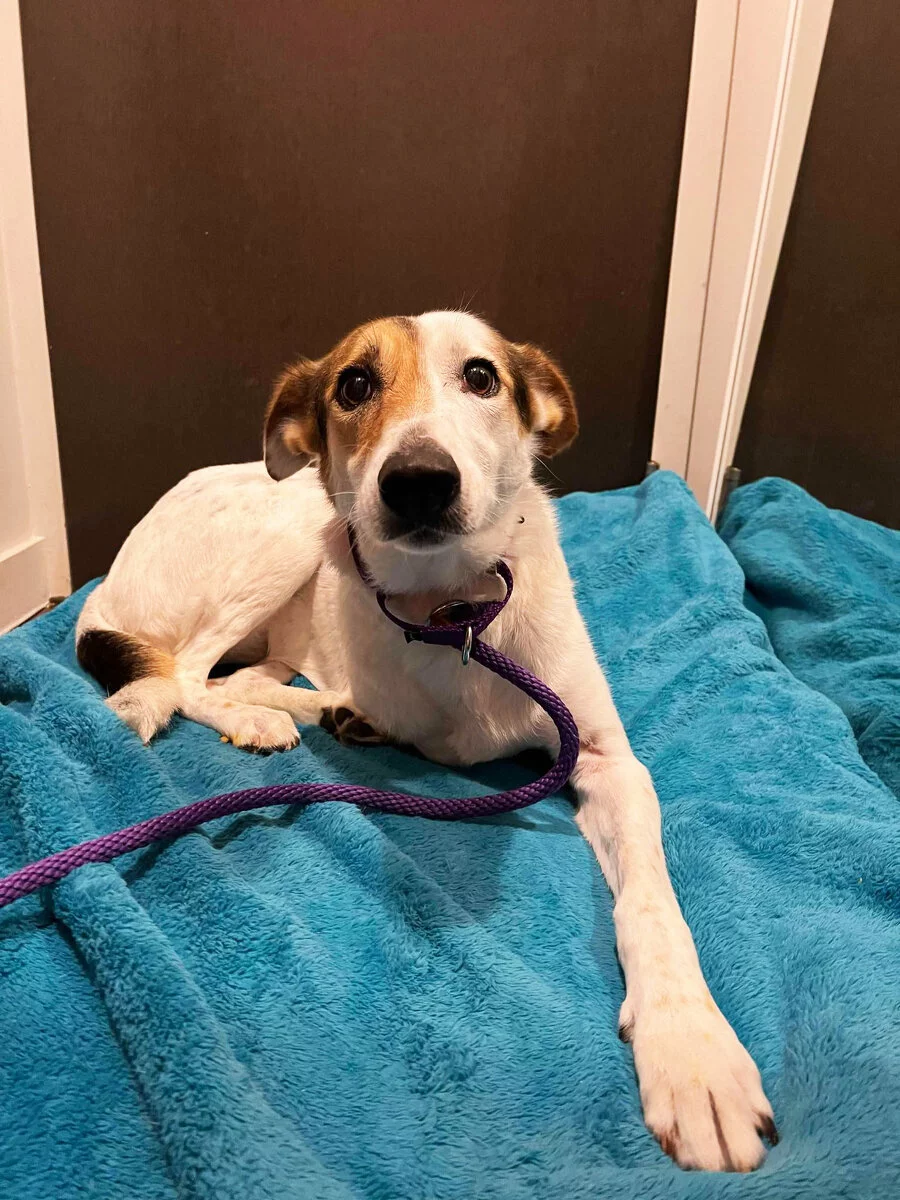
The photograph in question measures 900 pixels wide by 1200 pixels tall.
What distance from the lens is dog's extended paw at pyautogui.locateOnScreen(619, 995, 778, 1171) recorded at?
0.79 metres

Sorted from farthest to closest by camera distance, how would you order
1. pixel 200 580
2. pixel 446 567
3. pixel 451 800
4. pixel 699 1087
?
pixel 200 580
pixel 446 567
pixel 451 800
pixel 699 1087

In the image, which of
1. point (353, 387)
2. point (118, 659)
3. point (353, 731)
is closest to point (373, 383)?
point (353, 387)

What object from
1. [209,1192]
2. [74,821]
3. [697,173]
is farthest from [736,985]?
[697,173]

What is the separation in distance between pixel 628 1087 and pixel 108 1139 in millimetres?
578

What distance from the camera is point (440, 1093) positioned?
880 millimetres

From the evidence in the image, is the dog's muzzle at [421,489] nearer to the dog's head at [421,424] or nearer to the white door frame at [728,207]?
the dog's head at [421,424]

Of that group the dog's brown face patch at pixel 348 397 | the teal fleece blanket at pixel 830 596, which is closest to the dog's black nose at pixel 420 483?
the dog's brown face patch at pixel 348 397

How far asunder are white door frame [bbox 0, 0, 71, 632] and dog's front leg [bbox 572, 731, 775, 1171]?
2344 millimetres

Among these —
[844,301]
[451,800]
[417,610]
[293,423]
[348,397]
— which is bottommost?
[451,800]

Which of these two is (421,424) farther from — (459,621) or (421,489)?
(459,621)

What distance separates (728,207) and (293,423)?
186 cm

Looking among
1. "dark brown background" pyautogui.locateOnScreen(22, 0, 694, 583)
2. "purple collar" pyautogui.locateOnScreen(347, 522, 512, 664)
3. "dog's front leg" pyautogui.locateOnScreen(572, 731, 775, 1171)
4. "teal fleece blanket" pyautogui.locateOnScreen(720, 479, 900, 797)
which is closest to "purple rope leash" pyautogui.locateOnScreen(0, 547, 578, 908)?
"purple collar" pyautogui.locateOnScreen(347, 522, 512, 664)

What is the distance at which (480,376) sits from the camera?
58.9 inches

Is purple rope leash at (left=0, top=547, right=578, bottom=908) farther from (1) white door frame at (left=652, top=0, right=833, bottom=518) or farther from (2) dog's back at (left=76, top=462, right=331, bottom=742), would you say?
(1) white door frame at (left=652, top=0, right=833, bottom=518)
